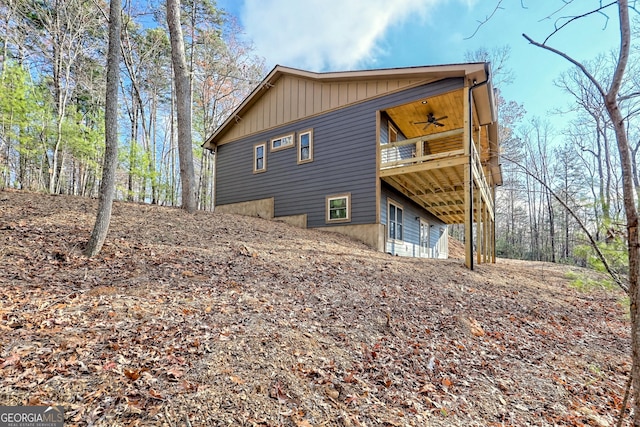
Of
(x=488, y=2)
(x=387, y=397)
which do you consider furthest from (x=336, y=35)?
(x=387, y=397)

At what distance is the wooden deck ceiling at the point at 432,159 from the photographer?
900 centimetres

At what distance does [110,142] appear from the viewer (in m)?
5.26

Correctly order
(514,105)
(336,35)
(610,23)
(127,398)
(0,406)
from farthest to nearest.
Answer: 1. (514,105)
2. (336,35)
3. (610,23)
4. (127,398)
5. (0,406)

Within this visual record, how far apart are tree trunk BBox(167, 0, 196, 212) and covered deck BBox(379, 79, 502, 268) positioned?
20.2 ft

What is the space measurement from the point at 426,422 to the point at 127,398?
7.82 feet

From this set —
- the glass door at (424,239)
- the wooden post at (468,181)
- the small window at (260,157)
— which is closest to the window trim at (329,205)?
the small window at (260,157)

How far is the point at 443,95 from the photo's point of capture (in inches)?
368

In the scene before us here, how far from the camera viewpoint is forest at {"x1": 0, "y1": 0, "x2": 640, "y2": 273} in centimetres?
1209

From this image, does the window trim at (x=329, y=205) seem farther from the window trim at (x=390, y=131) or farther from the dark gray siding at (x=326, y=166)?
the window trim at (x=390, y=131)

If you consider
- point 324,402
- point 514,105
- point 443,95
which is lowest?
point 324,402

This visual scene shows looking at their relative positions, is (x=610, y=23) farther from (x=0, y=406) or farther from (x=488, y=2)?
(x=0, y=406)

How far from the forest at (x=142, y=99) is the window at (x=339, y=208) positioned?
5020 mm

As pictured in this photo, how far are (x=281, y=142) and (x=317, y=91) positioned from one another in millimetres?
2545

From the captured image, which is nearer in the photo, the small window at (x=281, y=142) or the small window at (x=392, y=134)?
the small window at (x=392, y=134)
